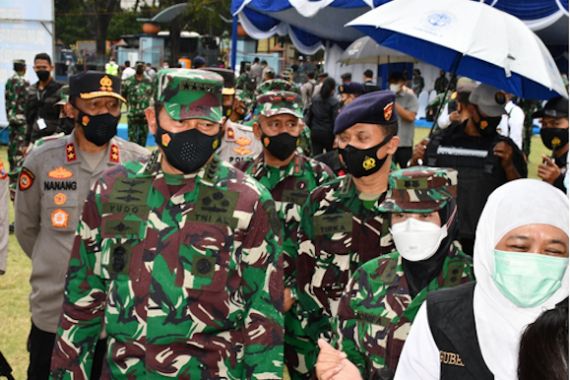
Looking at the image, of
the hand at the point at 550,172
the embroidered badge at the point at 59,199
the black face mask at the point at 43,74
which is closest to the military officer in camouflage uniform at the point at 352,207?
the embroidered badge at the point at 59,199

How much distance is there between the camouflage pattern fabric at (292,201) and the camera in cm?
446

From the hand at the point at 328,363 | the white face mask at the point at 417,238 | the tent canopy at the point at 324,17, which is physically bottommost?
the hand at the point at 328,363

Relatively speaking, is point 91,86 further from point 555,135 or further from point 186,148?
point 555,135

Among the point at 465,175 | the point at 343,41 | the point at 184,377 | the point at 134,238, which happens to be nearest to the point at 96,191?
the point at 134,238

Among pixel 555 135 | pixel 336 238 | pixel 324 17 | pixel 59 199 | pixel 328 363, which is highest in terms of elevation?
pixel 324 17

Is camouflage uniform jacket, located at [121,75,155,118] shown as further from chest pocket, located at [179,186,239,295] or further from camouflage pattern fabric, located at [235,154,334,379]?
chest pocket, located at [179,186,239,295]

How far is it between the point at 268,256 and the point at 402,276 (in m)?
0.54

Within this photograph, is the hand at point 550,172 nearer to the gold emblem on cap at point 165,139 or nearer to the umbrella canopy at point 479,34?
the umbrella canopy at point 479,34

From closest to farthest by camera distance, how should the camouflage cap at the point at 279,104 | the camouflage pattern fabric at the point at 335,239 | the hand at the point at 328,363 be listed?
the hand at the point at 328,363 < the camouflage pattern fabric at the point at 335,239 < the camouflage cap at the point at 279,104

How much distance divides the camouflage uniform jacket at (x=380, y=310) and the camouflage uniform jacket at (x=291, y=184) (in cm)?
136

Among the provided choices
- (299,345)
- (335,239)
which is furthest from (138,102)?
(335,239)

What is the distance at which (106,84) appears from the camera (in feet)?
14.8

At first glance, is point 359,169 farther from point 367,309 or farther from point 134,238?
point 134,238

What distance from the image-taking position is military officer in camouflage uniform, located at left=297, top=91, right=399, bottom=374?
13.1ft
